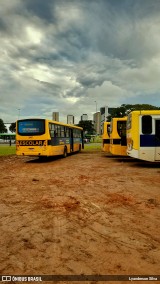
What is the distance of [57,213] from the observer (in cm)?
618

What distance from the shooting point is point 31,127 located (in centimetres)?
1819

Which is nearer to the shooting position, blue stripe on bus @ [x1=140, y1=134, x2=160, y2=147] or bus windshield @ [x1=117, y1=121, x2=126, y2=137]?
blue stripe on bus @ [x1=140, y1=134, x2=160, y2=147]

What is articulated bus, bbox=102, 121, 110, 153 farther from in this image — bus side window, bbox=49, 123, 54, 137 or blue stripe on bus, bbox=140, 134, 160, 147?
blue stripe on bus, bbox=140, 134, 160, 147

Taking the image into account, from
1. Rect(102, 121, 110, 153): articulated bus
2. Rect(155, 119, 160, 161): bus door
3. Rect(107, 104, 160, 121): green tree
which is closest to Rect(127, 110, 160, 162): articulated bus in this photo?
Rect(155, 119, 160, 161): bus door

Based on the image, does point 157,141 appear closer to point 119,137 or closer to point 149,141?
point 149,141

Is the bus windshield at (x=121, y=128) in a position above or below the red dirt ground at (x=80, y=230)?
above

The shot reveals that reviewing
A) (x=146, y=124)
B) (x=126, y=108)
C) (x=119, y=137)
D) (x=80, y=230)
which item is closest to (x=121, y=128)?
(x=119, y=137)

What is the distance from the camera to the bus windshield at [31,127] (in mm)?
18031

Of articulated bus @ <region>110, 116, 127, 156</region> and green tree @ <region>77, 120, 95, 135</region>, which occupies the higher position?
green tree @ <region>77, 120, 95, 135</region>

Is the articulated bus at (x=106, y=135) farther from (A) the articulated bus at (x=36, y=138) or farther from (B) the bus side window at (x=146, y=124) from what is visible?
(B) the bus side window at (x=146, y=124)

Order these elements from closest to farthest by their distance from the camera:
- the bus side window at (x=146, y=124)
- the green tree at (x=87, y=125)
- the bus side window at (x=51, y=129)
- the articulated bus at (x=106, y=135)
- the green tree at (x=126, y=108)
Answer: the bus side window at (x=146, y=124) < the bus side window at (x=51, y=129) < the articulated bus at (x=106, y=135) < the green tree at (x=126, y=108) < the green tree at (x=87, y=125)

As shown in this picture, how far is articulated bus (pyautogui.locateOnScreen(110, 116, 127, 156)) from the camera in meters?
18.4

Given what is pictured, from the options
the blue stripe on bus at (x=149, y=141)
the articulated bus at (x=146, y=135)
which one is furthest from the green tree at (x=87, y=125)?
the blue stripe on bus at (x=149, y=141)

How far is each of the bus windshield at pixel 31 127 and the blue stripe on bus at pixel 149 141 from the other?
654cm
